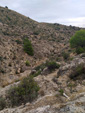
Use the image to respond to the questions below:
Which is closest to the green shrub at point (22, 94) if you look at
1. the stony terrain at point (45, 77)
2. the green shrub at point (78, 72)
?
the stony terrain at point (45, 77)

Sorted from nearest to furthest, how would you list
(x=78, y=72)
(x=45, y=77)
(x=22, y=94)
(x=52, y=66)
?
(x=22, y=94) < (x=78, y=72) < (x=45, y=77) < (x=52, y=66)

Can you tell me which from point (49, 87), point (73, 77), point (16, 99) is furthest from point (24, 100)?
point (73, 77)

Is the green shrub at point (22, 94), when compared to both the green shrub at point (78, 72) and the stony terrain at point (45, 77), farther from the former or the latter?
the green shrub at point (78, 72)

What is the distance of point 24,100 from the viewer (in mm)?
6328

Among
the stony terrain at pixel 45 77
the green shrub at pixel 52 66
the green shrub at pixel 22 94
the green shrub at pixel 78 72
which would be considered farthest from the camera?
the green shrub at pixel 52 66

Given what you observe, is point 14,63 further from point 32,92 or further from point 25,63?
point 32,92

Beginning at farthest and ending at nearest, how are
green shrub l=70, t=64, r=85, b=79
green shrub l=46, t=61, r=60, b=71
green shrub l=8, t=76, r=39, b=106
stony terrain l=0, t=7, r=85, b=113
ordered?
green shrub l=46, t=61, r=60, b=71
green shrub l=70, t=64, r=85, b=79
green shrub l=8, t=76, r=39, b=106
stony terrain l=0, t=7, r=85, b=113

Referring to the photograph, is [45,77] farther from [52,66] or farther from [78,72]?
[78,72]

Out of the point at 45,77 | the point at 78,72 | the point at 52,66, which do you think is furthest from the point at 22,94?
the point at 52,66

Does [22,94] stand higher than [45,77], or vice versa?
[22,94]

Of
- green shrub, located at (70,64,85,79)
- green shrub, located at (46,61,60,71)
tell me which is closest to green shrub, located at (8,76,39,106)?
green shrub, located at (70,64,85,79)

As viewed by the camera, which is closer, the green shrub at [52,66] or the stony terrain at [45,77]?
the stony terrain at [45,77]

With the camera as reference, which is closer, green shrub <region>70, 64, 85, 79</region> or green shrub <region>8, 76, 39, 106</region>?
green shrub <region>8, 76, 39, 106</region>

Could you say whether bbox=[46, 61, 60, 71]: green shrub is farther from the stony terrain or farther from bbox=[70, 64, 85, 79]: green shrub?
bbox=[70, 64, 85, 79]: green shrub
